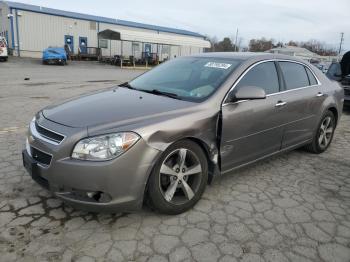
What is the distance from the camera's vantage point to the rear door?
4.24 meters

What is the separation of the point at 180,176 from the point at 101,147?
0.84 meters

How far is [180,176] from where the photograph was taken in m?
3.07

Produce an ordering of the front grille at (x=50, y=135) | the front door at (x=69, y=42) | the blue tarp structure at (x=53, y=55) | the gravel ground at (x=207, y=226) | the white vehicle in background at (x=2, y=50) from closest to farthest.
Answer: the gravel ground at (x=207, y=226)
the front grille at (x=50, y=135)
the white vehicle in background at (x=2, y=50)
the blue tarp structure at (x=53, y=55)
the front door at (x=69, y=42)

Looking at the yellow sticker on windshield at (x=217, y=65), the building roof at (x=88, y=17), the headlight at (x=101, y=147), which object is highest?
the building roof at (x=88, y=17)

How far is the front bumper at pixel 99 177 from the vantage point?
2.60 meters

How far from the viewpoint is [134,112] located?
3.00 meters

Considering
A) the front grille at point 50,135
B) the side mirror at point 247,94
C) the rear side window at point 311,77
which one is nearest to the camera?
the front grille at point 50,135

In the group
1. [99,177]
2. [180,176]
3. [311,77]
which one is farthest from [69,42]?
[99,177]

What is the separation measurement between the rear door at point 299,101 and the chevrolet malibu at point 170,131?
19 mm

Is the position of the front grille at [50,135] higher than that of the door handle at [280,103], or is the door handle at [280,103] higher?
the door handle at [280,103]

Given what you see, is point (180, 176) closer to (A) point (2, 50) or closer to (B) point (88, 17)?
(A) point (2, 50)

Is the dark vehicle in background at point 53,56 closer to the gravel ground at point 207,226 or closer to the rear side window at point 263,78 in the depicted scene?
the gravel ground at point 207,226

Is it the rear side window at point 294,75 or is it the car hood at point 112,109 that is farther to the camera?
the rear side window at point 294,75

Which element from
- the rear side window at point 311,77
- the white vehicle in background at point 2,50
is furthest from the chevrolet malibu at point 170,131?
the white vehicle in background at point 2,50
